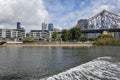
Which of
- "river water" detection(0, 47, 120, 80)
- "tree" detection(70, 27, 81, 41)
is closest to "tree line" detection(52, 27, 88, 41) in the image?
"tree" detection(70, 27, 81, 41)

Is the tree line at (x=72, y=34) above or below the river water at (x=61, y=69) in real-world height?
above

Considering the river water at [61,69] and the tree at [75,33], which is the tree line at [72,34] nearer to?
the tree at [75,33]

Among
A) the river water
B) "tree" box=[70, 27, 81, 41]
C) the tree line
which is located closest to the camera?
the river water

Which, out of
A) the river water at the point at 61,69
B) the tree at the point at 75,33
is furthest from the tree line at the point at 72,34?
the river water at the point at 61,69

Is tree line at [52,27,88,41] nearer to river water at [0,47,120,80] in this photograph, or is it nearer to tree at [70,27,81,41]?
tree at [70,27,81,41]

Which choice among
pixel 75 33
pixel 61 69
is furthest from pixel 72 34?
pixel 61 69

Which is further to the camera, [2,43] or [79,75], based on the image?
[2,43]

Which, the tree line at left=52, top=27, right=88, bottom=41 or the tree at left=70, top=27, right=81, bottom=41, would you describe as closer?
the tree at left=70, top=27, right=81, bottom=41

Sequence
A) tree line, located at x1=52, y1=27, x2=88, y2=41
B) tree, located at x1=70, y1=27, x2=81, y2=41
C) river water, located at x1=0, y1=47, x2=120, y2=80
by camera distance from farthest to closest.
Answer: tree line, located at x1=52, y1=27, x2=88, y2=41 < tree, located at x1=70, y1=27, x2=81, y2=41 < river water, located at x1=0, y1=47, x2=120, y2=80

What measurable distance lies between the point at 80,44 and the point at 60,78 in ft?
463

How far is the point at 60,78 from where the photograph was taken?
68.2ft

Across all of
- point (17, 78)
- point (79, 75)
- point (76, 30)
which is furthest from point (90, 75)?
point (76, 30)

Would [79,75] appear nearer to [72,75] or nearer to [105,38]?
[72,75]

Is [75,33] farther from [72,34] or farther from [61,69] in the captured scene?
[61,69]
